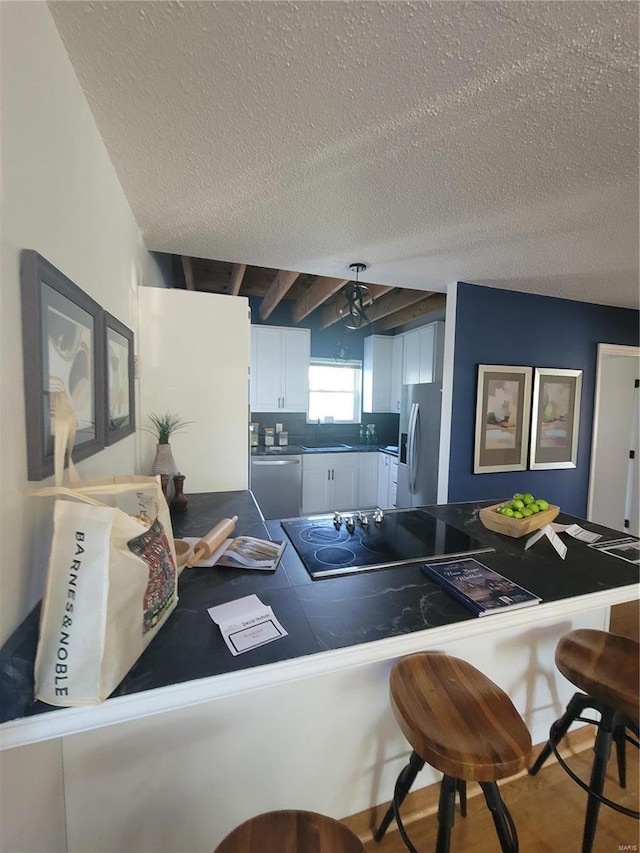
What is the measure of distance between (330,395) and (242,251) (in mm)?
2826

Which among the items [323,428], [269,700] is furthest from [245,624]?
[323,428]

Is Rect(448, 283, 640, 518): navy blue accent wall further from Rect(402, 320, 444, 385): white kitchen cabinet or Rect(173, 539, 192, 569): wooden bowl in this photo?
Rect(173, 539, 192, 569): wooden bowl

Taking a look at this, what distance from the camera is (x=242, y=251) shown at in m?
2.12

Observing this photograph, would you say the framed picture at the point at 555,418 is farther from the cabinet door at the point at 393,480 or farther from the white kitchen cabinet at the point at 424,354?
the cabinet door at the point at 393,480

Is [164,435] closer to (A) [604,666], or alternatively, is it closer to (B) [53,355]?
(B) [53,355]

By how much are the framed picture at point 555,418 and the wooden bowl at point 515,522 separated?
167cm

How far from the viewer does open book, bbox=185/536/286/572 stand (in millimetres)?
1165

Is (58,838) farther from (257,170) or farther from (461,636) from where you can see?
(257,170)

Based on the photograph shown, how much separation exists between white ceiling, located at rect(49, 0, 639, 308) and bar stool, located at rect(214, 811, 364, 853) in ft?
5.89

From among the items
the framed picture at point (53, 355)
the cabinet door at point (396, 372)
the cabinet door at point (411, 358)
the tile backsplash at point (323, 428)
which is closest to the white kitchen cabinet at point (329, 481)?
the tile backsplash at point (323, 428)

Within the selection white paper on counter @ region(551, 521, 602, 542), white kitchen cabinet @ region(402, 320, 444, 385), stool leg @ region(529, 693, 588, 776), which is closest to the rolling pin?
stool leg @ region(529, 693, 588, 776)

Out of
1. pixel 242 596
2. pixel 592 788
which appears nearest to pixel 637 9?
A: pixel 242 596

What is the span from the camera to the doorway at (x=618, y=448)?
354 cm

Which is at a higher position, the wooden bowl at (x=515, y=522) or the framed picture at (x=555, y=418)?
the framed picture at (x=555, y=418)
